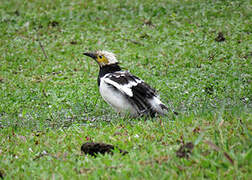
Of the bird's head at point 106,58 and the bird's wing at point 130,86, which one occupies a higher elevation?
the bird's head at point 106,58

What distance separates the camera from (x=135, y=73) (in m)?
Result: 9.89

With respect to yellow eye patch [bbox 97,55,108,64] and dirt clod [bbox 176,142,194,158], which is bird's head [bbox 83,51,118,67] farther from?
dirt clod [bbox 176,142,194,158]

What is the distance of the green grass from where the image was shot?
4.17 m

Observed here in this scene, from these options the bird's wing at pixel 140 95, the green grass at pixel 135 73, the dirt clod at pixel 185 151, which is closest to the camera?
the dirt clod at pixel 185 151

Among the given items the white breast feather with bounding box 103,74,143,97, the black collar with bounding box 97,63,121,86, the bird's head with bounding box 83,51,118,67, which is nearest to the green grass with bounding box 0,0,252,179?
the white breast feather with bounding box 103,74,143,97

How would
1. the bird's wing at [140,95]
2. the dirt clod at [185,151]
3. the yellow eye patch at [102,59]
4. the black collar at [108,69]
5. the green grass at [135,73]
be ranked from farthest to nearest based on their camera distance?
1. the yellow eye patch at [102,59]
2. the black collar at [108,69]
3. the bird's wing at [140,95]
4. the green grass at [135,73]
5. the dirt clod at [185,151]

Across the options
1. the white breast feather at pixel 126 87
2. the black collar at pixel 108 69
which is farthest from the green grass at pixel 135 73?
the black collar at pixel 108 69

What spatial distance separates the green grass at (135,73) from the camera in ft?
13.7

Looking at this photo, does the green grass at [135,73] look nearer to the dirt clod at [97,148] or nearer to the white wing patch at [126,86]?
the dirt clod at [97,148]

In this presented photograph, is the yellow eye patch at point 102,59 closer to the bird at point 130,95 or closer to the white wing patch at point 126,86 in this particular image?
the bird at point 130,95

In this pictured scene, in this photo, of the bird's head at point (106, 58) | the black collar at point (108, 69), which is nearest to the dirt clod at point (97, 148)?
the black collar at point (108, 69)

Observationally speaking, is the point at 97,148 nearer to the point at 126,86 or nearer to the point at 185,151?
the point at 185,151

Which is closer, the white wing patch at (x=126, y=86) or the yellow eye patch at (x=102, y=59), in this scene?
the white wing patch at (x=126, y=86)

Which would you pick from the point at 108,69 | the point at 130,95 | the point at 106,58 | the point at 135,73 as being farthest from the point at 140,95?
the point at 135,73
